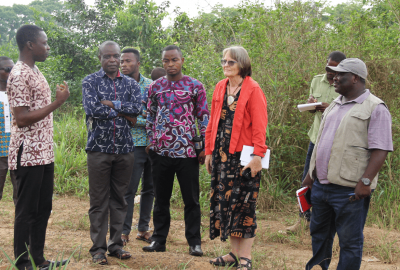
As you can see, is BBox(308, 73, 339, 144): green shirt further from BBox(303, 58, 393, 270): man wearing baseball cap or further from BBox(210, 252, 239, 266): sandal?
BBox(210, 252, 239, 266): sandal

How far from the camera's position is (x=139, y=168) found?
4.36 meters

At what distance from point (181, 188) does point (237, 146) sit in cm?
89

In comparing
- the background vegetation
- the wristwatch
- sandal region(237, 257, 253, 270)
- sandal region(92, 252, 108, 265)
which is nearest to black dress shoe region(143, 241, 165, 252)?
sandal region(92, 252, 108, 265)

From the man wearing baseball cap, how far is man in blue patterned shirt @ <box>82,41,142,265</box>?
5.85ft

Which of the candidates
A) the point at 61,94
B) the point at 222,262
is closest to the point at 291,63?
the point at 222,262

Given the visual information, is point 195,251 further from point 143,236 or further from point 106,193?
point 106,193

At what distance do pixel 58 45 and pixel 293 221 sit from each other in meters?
8.21

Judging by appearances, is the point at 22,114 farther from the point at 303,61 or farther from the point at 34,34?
the point at 303,61

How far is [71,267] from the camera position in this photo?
3.10 metres

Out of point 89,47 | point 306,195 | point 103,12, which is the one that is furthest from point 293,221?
point 103,12

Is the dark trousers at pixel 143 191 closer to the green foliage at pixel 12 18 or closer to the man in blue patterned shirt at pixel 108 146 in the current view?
the man in blue patterned shirt at pixel 108 146

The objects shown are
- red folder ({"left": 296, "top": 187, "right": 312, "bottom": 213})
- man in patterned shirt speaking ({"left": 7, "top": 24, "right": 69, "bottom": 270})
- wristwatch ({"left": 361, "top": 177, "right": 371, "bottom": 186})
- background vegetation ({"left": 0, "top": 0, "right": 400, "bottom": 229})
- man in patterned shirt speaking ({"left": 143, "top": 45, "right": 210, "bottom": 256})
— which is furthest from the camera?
background vegetation ({"left": 0, "top": 0, "right": 400, "bottom": 229})

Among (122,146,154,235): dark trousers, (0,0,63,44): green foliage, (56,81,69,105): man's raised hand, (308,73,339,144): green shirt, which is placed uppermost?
(0,0,63,44): green foliage

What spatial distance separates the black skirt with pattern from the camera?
132 inches
